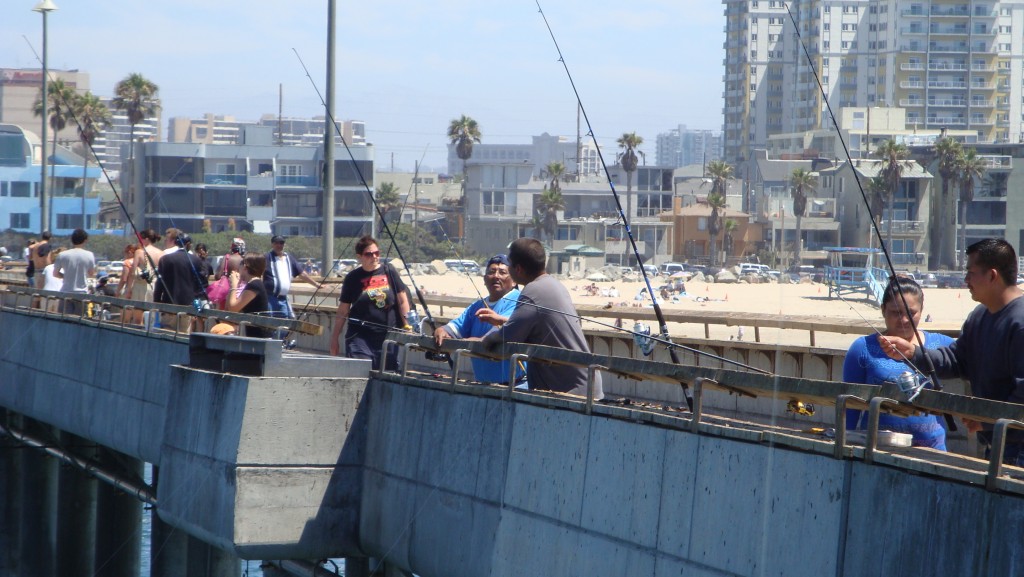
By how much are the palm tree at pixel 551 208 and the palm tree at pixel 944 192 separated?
53.2 feet

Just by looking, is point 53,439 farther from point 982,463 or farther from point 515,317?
point 982,463

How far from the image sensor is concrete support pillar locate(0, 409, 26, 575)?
1825cm

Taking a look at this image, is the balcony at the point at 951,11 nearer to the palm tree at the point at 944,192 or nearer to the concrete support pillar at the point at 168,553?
the palm tree at the point at 944,192

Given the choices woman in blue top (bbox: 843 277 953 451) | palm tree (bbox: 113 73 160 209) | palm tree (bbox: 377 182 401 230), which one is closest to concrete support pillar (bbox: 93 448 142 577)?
woman in blue top (bbox: 843 277 953 451)

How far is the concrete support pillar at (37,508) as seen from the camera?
60.0ft

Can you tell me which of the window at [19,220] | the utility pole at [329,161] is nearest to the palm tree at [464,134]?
the window at [19,220]

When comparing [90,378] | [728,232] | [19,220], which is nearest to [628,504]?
[90,378]

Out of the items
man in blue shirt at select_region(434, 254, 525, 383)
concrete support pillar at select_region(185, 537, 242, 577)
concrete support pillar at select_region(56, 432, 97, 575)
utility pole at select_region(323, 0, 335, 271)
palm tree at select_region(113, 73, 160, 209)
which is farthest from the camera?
palm tree at select_region(113, 73, 160, 209)

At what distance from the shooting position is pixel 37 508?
60.8ft

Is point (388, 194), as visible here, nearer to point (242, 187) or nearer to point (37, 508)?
point (242, 187)

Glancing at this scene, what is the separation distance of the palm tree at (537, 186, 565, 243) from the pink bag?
41929mm

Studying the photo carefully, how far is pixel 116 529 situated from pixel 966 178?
83.3ft

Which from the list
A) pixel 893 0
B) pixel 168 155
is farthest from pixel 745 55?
pixel 893 0

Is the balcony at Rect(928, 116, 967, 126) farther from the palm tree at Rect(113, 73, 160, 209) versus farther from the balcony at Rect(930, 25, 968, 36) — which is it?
the palm tree at Rect(113, 73, 160, 209)
